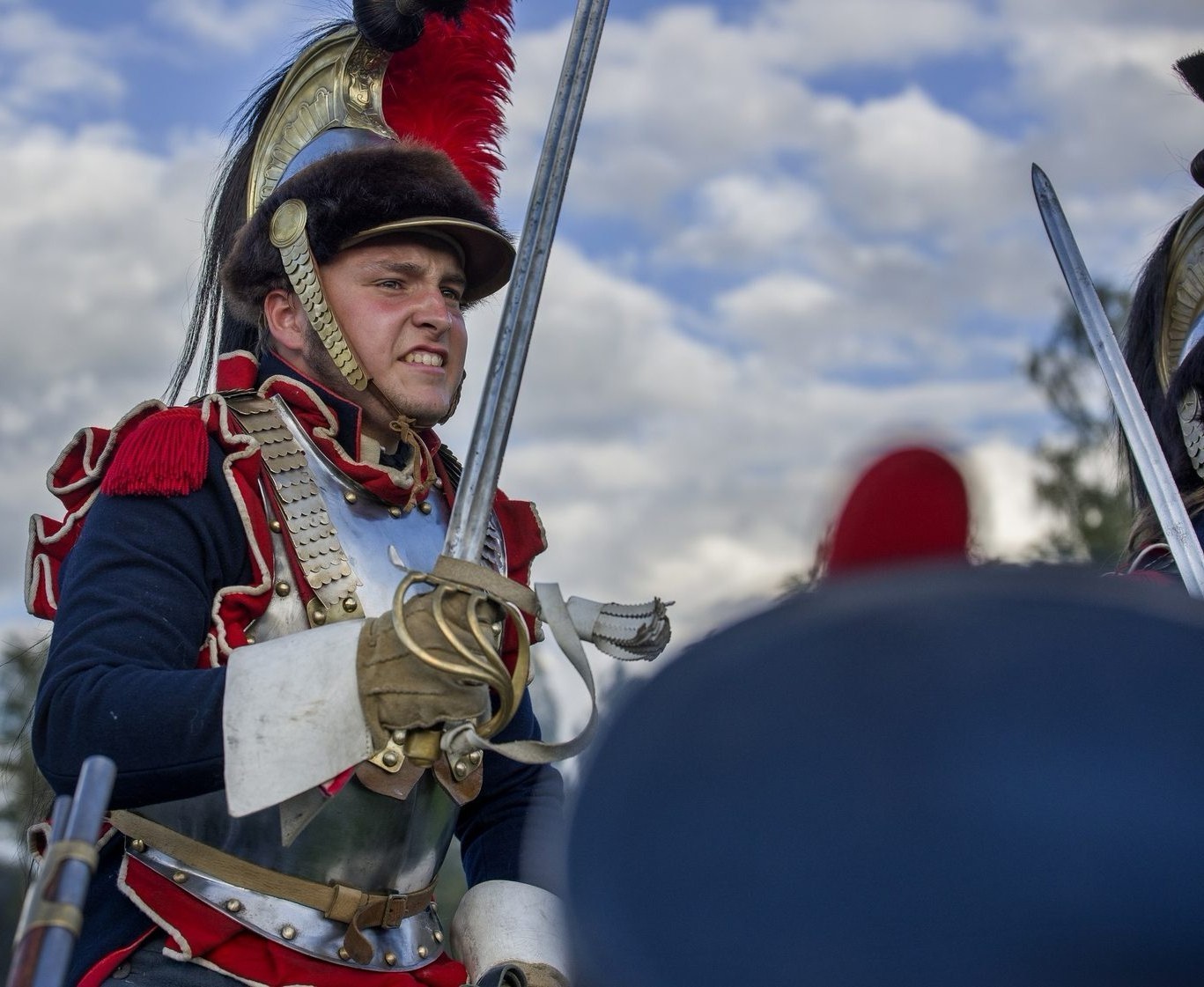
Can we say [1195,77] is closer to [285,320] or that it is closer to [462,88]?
[462,88]

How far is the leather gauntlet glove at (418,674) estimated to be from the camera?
2.86 m

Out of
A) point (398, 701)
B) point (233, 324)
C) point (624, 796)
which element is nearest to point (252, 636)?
point (398, 701)

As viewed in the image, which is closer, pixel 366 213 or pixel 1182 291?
pixel 366 213

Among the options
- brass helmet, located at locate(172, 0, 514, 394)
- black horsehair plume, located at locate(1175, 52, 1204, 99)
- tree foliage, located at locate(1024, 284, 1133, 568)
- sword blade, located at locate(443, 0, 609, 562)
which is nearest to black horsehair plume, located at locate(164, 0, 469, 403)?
brass helmet, located at locate(172, 0, 514, 394)

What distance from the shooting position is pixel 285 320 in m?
4.17

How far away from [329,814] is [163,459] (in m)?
0.80

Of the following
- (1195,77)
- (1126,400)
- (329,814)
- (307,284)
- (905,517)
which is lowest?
(905,517)

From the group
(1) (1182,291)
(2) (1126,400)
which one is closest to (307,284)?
(2) (1126,400)

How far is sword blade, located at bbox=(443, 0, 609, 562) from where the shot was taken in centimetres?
301

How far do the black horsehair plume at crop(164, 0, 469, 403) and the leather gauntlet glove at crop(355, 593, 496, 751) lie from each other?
1.67 m

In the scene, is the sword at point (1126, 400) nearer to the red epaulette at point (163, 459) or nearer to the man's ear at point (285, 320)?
the man's ear at point (285, 320)

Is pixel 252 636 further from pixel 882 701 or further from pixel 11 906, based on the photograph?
pixel 11 906

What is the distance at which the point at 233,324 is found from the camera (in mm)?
4473

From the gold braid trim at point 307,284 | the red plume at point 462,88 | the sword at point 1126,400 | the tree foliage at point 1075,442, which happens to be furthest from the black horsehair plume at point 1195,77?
the tree foliage at point 1075,442
